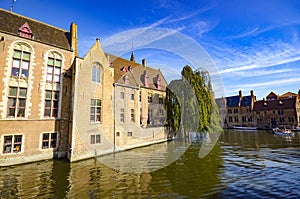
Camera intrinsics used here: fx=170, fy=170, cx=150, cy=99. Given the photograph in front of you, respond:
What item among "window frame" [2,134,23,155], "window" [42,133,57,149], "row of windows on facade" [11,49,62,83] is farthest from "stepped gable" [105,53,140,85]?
"window frame" [2,134,23,155]

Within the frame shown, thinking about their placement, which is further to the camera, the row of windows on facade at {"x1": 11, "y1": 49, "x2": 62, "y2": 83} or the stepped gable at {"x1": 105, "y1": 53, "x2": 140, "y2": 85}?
the stepped gable at {"x1": 105, "y1": 53, "x2": 140, "y2": 85}

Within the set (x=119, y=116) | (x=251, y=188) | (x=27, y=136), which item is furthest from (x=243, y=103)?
(x=27, y=136)

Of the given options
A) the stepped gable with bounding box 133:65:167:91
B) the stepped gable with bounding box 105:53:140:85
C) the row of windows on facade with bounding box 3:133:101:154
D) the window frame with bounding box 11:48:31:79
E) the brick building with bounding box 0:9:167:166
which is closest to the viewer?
the row of windows on facade with bounding box 3:133:101:154

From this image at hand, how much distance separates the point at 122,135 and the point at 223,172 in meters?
12.0

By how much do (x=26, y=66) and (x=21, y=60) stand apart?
613 mm

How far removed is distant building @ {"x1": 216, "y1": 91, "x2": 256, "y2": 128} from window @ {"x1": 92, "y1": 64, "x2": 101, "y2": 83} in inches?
1826

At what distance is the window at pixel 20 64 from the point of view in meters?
15.0

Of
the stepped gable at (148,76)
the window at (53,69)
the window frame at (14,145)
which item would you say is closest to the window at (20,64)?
the window at (53,69)

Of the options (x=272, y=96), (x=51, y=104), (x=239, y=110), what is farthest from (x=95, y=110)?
(x=272, y=96)

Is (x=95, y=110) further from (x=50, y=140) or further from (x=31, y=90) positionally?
(x=31, y=90)

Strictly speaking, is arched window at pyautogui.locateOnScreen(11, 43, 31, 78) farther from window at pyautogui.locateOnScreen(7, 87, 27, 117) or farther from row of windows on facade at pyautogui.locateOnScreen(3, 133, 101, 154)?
row of windows on facade at pyautogui.locateOnScreen(3, 133, 101, 154)

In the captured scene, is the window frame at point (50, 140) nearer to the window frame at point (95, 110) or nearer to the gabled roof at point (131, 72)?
the window frame at point (95, 110)

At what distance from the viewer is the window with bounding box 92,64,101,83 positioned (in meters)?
18.1

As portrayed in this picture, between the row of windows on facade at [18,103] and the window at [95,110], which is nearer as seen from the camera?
the row of windows on facade at [18,103]
